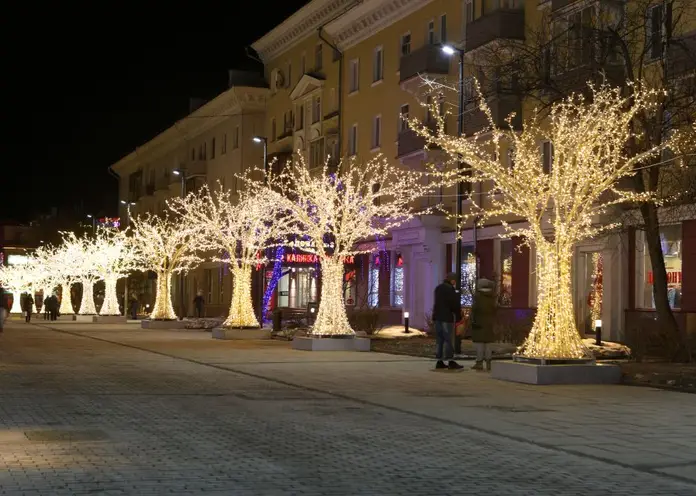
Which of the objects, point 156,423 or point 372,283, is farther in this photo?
point 372,283

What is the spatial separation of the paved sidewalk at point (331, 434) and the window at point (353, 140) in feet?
100

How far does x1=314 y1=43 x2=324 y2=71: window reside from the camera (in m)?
58.0

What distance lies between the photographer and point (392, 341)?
121ft

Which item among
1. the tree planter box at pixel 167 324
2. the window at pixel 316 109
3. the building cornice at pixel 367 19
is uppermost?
the building cornice at pixel 367 19

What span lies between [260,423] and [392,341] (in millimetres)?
22896

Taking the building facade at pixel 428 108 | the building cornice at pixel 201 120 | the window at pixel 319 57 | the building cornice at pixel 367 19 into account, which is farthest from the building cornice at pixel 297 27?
the building cornice at pixel 201 120

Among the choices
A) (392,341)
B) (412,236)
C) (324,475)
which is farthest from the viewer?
(412,236)

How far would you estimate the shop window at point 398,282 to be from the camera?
1921 inches

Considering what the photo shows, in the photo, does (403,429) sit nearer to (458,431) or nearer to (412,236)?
(458,431)

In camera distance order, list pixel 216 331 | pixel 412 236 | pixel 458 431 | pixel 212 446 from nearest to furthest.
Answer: pixel 212 446, pixel 458 431, pixel 216 331, pixel 412 236

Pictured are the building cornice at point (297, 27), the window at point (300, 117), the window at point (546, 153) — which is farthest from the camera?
the window at point (300, 117)

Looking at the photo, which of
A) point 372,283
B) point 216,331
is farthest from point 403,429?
point 372,283

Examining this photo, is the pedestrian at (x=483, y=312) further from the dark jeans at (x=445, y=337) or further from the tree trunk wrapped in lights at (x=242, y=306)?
the tree trunk wrapped in lights at (x=242, y=306)

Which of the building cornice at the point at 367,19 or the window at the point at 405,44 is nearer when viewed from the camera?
the window at the point at 405,44
